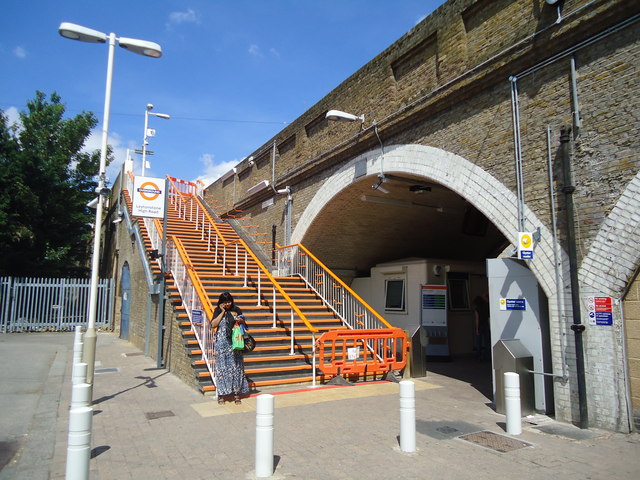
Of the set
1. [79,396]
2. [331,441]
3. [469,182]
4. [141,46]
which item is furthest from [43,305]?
[469,182]

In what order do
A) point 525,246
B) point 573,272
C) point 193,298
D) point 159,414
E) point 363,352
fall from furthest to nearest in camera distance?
1. point 193,298
2. point 363,352
3. point 525,246
4. point 159,414
5. point 573,272

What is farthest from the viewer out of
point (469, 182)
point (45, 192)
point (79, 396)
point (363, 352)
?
point (45, 192)

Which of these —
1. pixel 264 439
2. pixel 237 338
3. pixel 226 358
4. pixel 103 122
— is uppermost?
pixel 103 122

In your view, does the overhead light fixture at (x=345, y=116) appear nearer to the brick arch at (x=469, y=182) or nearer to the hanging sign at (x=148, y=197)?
the brick arch at (x=469, y=182)

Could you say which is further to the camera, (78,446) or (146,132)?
(146,132)

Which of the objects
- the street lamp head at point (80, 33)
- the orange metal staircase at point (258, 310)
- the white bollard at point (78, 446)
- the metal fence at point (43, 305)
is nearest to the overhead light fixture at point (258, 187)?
the orange metal staircase at point (258, 310)

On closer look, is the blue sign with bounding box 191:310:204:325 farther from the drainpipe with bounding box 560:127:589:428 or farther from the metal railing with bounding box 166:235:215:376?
Result: the drainpipe with bounding box 560:127:589:428

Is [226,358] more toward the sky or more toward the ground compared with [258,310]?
more toward the ground

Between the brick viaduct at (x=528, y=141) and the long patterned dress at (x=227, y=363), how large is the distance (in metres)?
4.70

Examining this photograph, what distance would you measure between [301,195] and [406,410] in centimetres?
1060

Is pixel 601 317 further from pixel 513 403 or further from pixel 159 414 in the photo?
pixel 159 414

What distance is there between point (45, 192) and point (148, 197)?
14530mm

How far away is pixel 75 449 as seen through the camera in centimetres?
372

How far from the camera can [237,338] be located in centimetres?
743
